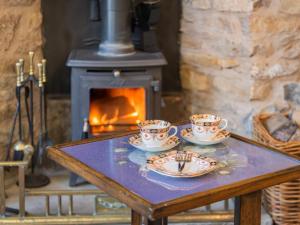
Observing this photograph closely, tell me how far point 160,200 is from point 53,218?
1.19 metres

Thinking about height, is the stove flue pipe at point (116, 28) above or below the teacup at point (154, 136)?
above

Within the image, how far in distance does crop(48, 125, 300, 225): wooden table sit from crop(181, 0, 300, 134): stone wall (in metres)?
1.00

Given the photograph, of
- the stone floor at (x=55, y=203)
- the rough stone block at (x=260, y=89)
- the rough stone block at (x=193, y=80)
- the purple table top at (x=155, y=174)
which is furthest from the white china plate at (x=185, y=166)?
the rough stone block at (x=193, y=80)

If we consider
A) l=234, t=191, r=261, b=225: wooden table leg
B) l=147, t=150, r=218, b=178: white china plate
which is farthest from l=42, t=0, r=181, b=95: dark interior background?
l=234, t=191, r=261, b=225: wooden table leg

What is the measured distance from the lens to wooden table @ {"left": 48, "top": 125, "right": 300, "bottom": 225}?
1.37 m

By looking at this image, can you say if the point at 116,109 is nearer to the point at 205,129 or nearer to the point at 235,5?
the point at 235,5

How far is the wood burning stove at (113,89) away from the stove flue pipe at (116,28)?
54 mm

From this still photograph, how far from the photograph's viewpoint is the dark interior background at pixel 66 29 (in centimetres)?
293

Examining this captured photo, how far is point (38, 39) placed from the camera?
2824mm

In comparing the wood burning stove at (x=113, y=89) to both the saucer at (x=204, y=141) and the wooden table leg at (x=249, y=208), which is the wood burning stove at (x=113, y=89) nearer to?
the saucer at (x=204, y=141)

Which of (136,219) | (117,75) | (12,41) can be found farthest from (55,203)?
(136,219)

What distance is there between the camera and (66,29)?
2.95m

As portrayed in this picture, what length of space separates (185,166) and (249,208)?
0.68ft

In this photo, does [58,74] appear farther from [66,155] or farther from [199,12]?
[66,155]
